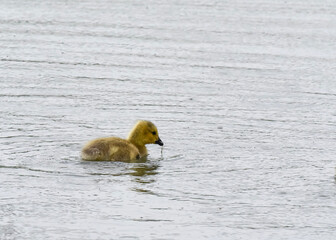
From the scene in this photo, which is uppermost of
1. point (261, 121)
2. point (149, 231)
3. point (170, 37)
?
point (170, 37)

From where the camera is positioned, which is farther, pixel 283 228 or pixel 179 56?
pixel 179 56

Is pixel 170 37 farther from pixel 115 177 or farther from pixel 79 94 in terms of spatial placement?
pixel 115 177

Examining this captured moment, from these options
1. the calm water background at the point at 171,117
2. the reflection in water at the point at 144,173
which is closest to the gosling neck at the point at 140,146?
the calm water background at the point at 171,117

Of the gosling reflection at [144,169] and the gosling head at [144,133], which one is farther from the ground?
the gosling head at [144,133]

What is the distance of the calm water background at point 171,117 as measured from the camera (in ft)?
26.5

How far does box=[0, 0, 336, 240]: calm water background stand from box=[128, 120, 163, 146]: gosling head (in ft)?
0.62

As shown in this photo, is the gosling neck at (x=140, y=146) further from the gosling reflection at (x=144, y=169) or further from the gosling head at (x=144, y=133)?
the gosling reflection at (x=144, y=169)

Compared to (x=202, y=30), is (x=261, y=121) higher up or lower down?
lower down

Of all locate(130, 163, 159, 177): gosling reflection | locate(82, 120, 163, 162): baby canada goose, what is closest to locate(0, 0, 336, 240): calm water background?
locate(130, 163, 159, 177): gosling reflection

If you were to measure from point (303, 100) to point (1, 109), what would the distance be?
4057mm

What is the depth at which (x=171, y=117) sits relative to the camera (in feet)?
39.1

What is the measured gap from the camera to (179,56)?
623 inches

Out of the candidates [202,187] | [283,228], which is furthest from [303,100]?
[283,228]

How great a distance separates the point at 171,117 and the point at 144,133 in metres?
1.01
